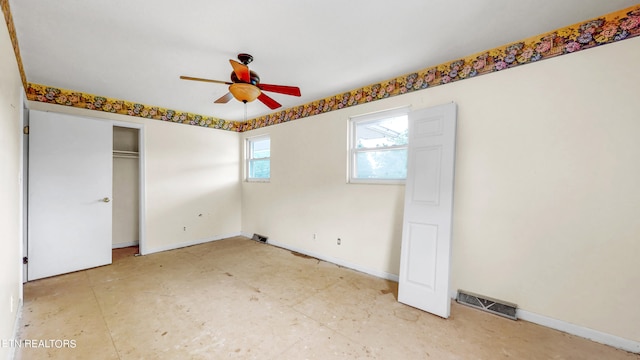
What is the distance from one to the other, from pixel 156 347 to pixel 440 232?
2581 mm

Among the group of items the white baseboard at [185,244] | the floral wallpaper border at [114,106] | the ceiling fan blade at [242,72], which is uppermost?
the floral wallpaper border at [114,106]

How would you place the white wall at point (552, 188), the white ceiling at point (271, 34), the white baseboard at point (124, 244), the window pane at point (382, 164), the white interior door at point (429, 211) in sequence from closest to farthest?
the white ceiling at point (271, 34)
the white wall at point (552, 188)
the white interior door at point (429, 211)
the window pane at point (382, 164)
the white baseboard at point (124, 244)

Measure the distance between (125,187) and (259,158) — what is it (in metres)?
2.44

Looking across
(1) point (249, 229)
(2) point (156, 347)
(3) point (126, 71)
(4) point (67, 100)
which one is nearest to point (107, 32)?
(3) point (126, 71)

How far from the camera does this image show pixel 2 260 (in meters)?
1.58

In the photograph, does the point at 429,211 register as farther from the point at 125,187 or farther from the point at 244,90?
the point at 125,187

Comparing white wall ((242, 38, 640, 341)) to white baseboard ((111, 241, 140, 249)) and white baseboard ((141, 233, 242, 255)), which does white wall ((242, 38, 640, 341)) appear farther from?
white baseboard ((111, 241, 140, 249))

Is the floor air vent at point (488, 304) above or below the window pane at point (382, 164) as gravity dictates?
below

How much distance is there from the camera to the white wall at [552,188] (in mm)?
1853

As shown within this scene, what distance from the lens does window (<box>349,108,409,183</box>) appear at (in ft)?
10.0

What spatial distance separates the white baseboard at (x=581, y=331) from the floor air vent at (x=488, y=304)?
62mm

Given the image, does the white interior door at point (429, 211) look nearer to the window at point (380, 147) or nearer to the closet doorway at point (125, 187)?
the window at point (380, 147)

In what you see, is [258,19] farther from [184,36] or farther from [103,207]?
[103,207]

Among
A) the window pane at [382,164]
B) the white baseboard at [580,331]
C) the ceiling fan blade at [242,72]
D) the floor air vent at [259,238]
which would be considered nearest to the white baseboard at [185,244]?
the floor air vent at [259,238]
